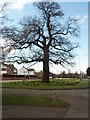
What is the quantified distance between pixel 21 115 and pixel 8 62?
26.5 meters

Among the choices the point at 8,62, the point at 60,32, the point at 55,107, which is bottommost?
the point at 55,107

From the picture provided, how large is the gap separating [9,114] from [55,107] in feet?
12.2

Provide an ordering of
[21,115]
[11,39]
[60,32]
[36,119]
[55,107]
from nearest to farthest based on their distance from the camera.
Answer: [36,119]
[21,115]
[55,107]
[11,39]
[60,32]

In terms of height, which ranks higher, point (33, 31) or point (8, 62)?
point (33, 31)

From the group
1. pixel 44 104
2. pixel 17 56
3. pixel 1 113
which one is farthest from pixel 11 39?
pixel 1 113

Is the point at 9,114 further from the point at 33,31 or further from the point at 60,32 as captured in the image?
the point at 60,32

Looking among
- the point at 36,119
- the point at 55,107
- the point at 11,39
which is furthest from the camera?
the point at 11,39

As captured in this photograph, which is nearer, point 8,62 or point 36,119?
point 36,119

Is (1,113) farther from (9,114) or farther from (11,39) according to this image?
(11,39)

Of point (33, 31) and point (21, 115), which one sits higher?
point (33, 31)

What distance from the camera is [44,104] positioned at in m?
14.5

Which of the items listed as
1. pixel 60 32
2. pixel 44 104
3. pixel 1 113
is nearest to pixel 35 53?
pixel 60 32

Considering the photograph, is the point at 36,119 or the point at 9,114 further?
the point at 9,114

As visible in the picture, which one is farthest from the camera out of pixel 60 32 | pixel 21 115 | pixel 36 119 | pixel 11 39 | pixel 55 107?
pixel 60 32
